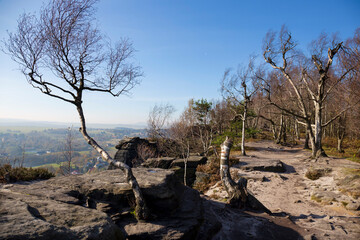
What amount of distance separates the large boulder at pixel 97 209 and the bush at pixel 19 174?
4.28 metres

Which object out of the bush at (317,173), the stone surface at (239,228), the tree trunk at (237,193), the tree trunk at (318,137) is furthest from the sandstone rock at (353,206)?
the tree trunk at (318,137)

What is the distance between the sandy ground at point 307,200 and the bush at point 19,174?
9.25 metres

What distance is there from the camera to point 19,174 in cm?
945

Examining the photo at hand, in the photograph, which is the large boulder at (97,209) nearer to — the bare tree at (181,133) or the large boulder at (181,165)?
the large boulder at (181,165)

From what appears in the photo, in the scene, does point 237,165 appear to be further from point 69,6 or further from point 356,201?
point 69,6

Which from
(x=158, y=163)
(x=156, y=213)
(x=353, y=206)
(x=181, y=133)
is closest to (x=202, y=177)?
(x=158, y=163)

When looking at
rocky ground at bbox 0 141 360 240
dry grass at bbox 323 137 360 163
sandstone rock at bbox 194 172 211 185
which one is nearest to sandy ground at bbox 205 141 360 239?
rocky ground at bbox 0 141 360 240

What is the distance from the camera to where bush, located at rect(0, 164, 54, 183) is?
8.88 meters

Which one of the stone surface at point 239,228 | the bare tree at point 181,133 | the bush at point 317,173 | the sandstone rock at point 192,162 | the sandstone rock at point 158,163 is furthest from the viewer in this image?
the bare tree at point 181,133

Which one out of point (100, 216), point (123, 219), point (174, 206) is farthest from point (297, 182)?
point (100, 216)

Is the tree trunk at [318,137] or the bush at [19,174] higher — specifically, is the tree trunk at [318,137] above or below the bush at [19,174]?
above

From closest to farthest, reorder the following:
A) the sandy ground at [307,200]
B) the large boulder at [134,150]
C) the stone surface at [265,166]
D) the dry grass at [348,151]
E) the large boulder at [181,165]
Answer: the sandy ground at [307,200], the stone surface at [265,166], the dry grass at [348,151], the large boulder at [181,165], the large boulder at [134,150]

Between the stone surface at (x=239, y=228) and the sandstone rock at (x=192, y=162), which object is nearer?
the stone surface at (x=239, y=228)

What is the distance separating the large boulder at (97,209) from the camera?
3183mm
